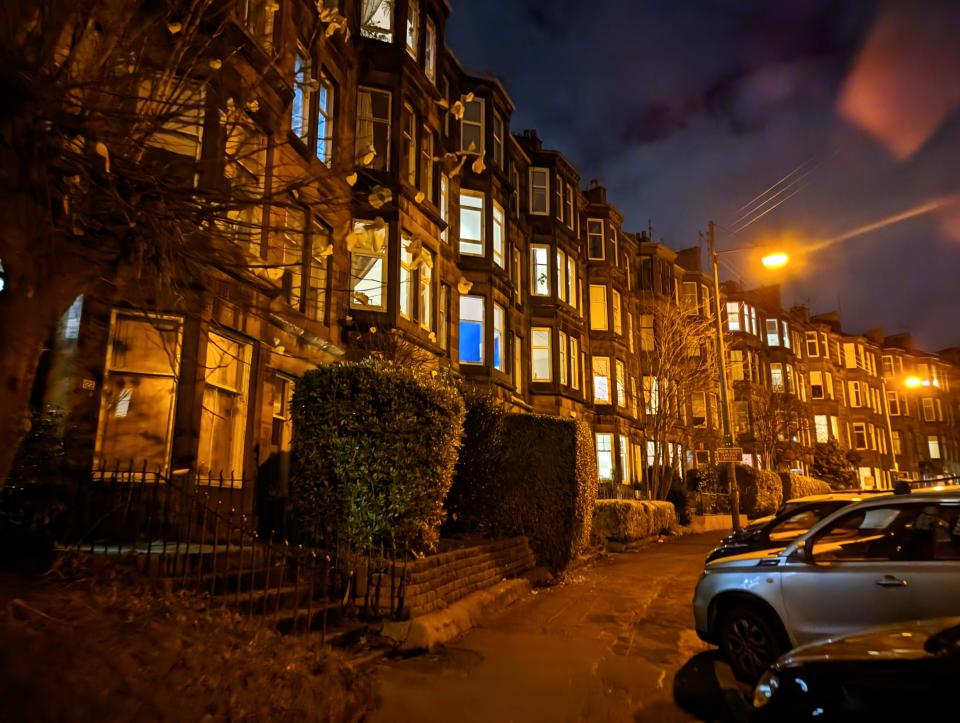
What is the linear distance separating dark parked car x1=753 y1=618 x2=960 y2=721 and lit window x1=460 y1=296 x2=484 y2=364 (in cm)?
1833

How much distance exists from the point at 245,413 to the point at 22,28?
822 centimetres

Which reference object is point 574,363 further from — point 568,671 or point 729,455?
point 568,671

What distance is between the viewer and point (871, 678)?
3.39m

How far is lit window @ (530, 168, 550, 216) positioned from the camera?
2909 centimetres

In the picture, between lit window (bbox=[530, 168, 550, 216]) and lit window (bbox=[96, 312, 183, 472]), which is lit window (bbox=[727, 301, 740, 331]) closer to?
lit window (bbox=[530, 168, 550, 216])

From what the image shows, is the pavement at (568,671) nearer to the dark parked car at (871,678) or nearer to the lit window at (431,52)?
the dark parked car at (871,678)

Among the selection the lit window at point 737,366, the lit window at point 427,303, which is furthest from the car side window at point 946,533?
the lit window at point 737,366

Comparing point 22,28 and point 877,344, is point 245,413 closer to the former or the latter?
point 22,28

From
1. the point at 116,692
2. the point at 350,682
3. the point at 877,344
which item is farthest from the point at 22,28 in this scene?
the point at 877,344

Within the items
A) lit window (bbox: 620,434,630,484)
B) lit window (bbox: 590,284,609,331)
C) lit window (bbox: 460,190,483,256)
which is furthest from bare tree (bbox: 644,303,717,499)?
lit window (bbox: 460,190,483,256)

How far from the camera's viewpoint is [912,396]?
63938 millimetres

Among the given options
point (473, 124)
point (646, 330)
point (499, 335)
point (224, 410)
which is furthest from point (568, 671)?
point (646, 330)

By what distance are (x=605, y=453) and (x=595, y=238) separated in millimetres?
10335

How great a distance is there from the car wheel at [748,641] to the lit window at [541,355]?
67.6 feet
